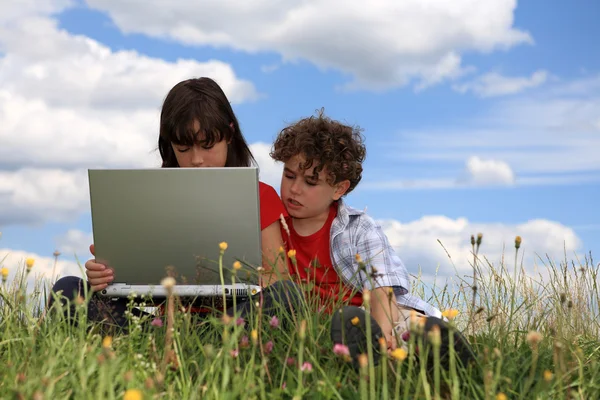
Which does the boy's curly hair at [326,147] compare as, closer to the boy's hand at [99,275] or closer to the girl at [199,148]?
the girl at [199,148]

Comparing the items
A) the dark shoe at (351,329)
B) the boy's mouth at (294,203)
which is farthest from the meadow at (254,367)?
the boy's mouth at (294,203)

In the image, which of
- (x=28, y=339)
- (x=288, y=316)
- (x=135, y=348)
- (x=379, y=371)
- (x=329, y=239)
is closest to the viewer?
(x=379, y=371)

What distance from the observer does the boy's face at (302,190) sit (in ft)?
12.5

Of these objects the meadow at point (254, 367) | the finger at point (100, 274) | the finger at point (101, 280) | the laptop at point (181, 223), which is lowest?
the meadow at point (254, 367)

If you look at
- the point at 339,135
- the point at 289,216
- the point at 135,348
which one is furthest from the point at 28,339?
the point at 339,135

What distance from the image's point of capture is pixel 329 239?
3965 millimetres

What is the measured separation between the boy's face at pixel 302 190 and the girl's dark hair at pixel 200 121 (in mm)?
521

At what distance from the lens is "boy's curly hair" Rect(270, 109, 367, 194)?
12.6 feet

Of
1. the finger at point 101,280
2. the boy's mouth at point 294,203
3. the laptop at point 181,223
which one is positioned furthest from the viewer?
the boy's mouth at point 294,203

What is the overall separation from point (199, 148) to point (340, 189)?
0.87 metres

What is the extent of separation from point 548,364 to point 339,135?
1802 millimetres

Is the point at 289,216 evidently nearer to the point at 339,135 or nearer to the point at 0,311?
the point at 339,135

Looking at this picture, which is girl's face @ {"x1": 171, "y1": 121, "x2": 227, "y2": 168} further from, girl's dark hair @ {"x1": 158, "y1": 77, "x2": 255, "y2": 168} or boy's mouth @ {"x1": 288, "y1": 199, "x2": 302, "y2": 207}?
boy's mouth @ {"x1": 288, "y1": 199, "x2": 302, "y2": 207}

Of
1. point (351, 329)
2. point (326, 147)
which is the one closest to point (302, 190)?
point (326, 147)
